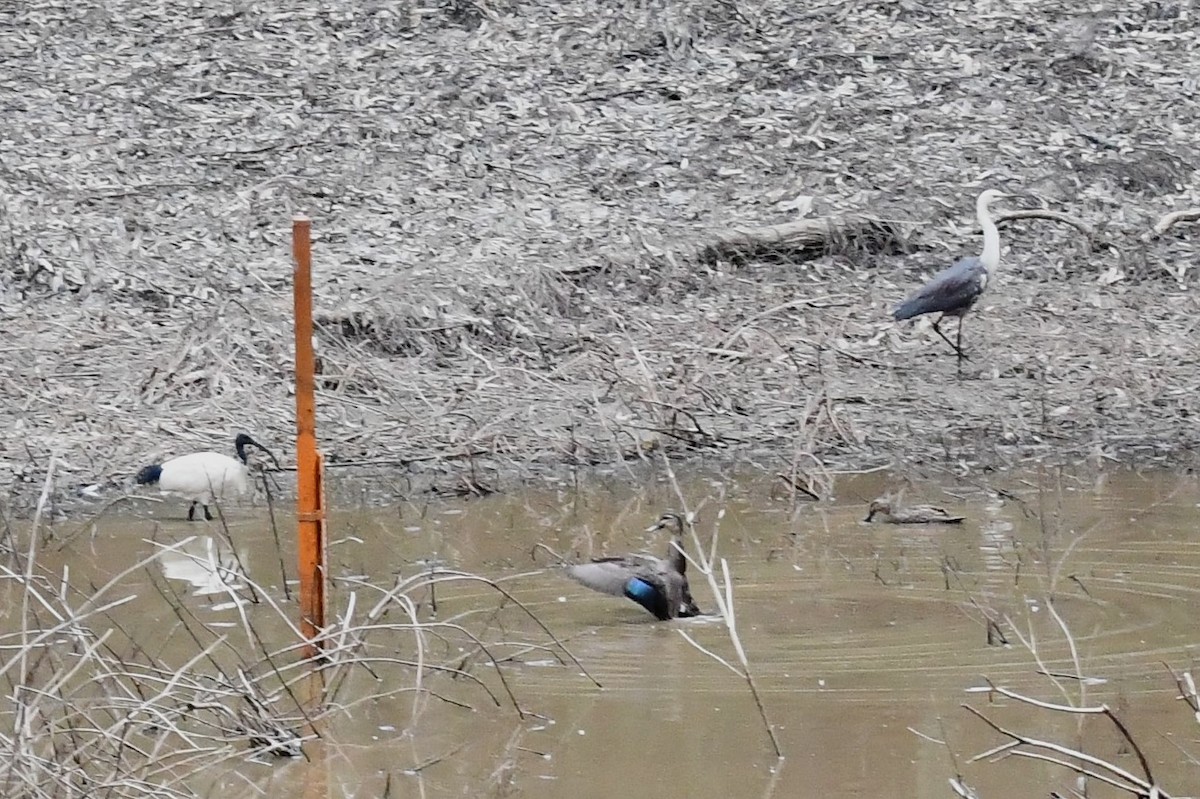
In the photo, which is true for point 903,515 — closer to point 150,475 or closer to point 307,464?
point 307,464

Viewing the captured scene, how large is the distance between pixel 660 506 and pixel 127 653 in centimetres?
327

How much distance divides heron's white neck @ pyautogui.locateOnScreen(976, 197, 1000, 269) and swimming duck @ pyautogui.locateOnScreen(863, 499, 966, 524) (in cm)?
402

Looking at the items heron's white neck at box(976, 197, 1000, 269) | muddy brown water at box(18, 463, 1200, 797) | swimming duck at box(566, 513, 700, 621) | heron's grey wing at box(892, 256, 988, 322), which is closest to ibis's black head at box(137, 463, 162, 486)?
muddy brown water at box(18, 463, 1200, 797)

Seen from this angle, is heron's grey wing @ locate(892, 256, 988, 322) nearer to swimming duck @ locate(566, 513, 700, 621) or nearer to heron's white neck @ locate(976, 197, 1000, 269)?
heron's white neck @ locate(976, 197, 1000, 269)

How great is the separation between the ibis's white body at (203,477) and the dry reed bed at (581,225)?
2.26 feet

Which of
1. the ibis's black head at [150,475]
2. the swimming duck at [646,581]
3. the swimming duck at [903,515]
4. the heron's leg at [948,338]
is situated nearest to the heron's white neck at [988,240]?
the heron's leg at [948,338]

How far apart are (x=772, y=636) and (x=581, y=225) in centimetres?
747

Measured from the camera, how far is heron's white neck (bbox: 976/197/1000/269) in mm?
12453

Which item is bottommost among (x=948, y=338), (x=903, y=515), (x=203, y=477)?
(x=948, y=338)

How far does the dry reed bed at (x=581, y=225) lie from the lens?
10.6 meters

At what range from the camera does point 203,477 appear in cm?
901

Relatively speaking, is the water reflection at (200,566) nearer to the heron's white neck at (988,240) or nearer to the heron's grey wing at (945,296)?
the heron's grey wing at (945,296)

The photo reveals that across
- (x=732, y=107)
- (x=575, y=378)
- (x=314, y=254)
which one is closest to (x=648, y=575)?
(x=575, y=378)

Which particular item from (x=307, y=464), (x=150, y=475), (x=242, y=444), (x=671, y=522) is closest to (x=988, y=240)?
(x=242, y=444)
